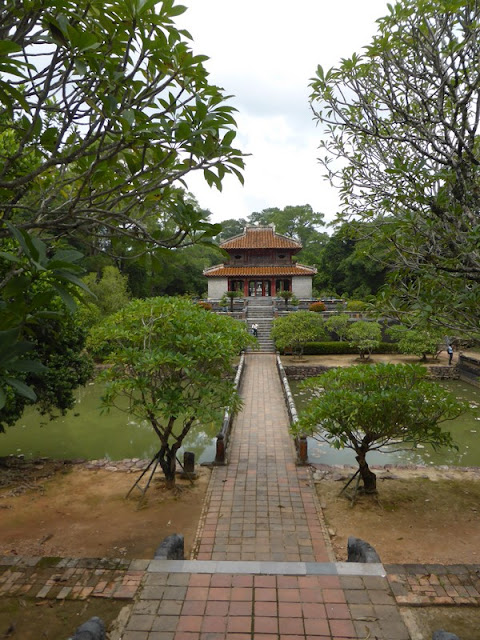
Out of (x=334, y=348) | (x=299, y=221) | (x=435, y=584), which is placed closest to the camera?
(x=435, y=584)

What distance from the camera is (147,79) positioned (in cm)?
257

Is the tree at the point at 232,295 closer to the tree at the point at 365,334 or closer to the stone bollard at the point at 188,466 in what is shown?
the tree at the point at 365,334

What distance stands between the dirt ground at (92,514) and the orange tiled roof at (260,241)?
22.6 metres

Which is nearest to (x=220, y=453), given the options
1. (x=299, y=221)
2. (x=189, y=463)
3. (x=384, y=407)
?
(x=189, y=463)

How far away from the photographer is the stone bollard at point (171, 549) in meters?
3.80

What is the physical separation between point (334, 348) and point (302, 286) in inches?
376

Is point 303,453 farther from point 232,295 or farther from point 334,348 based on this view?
point 232,295

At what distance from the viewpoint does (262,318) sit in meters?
23.6

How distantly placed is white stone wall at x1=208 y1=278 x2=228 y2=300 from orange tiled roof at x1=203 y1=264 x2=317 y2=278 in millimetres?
662

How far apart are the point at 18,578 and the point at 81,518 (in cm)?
167

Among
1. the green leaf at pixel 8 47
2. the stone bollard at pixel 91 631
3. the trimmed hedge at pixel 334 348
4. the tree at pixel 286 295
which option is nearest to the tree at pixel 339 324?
the trimmed hedge at pixel 334 348

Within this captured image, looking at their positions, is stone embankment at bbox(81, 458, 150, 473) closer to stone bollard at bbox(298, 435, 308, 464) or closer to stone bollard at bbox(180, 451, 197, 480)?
stone bollard at bbox(180, 451, 197, 480)

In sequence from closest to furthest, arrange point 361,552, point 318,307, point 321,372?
1. point 361,552
2. point 321,372
3. point 318,307

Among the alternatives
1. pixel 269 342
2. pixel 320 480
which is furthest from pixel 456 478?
pixel 269 342
